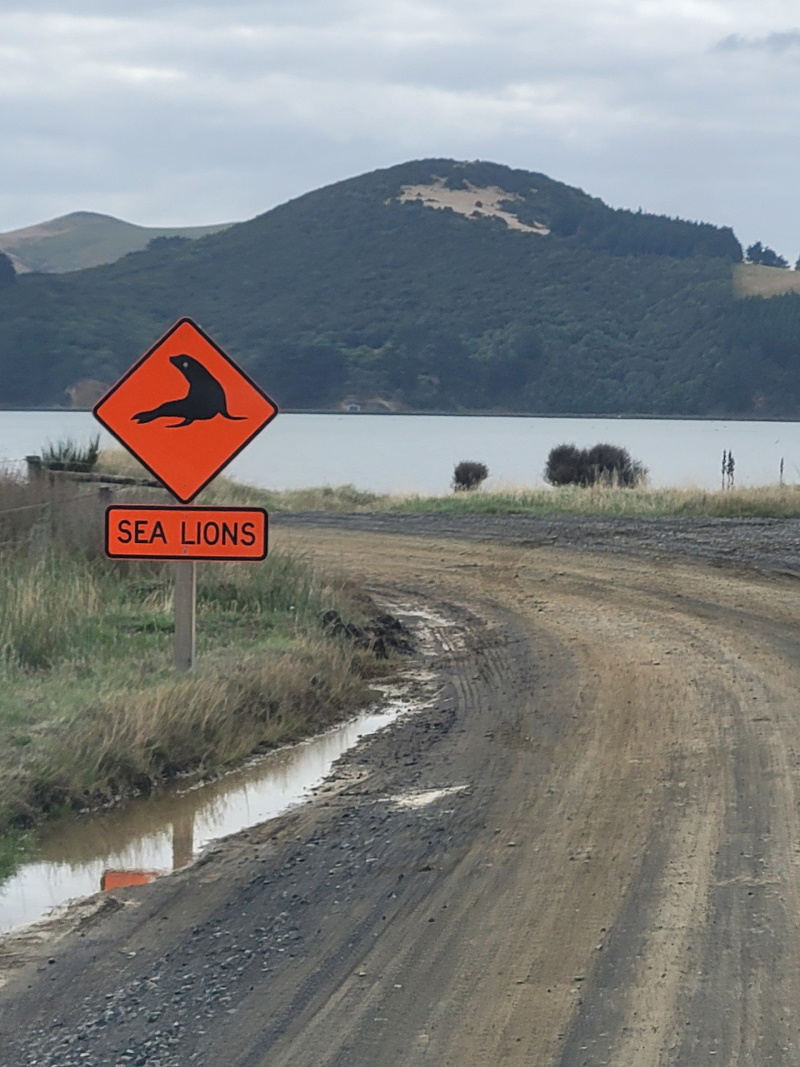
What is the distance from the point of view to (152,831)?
7332 millimetres

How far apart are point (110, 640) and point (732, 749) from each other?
494cm

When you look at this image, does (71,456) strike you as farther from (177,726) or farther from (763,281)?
(763,281)

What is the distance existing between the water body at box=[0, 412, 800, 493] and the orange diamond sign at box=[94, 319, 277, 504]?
1502 cm

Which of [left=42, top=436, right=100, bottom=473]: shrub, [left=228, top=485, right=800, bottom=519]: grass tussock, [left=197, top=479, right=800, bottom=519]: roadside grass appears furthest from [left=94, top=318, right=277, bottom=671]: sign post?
[left=228, top=485, right=800, bottom=519]: grass tussock

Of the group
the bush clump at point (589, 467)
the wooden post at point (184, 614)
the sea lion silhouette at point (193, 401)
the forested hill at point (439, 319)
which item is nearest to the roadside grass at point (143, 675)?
the wooden post at point (184, 614)

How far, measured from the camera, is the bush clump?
3650 centimetres

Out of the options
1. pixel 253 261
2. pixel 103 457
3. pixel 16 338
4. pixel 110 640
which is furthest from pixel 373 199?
pixel 110 640

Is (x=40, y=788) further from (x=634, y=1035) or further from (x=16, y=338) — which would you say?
(x=16, y=338)

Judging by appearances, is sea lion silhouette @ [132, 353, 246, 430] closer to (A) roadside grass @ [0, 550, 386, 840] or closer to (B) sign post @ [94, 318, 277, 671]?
(B) sign post @ [94, 318, 277, 671]

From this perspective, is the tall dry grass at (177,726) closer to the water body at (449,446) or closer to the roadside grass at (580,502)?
the roadside grass at (580,502)

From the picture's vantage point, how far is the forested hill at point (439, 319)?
95.4 meters

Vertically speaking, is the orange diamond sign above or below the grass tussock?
above

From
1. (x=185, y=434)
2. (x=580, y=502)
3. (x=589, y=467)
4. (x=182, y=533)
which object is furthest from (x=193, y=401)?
(x=589, y=467)

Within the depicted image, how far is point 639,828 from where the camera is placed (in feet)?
22.7
